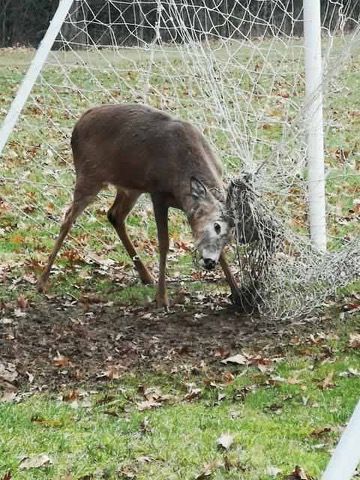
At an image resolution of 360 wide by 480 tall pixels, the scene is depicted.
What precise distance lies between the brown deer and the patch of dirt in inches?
14.2

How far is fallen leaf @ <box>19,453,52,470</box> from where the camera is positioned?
478cm

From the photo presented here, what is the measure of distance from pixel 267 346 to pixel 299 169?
1.43 metres

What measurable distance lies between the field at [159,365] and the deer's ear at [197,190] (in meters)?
0.39

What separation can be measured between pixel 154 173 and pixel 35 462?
3.68 metres

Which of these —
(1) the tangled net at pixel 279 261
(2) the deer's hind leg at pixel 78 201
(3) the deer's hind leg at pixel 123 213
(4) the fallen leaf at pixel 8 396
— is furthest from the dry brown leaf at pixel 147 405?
(3) the deer's hind leg at pixel 123 213

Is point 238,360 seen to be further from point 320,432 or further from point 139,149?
point 139,149

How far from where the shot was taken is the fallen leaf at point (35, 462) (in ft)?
15.7

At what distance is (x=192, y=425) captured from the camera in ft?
17.9

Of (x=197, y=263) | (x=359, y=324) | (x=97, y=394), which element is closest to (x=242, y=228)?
(x=197, y=263)

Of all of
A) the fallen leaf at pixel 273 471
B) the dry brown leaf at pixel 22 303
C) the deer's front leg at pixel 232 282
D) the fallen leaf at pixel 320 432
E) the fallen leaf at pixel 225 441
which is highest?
the fallen leaf at pixel 273 471

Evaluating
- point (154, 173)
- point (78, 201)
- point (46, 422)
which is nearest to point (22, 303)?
point (78, 201)

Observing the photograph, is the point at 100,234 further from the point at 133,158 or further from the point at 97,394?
the point at 97,394

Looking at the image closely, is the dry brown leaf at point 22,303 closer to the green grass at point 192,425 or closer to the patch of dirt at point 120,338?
the patch of dirt at point 120,338

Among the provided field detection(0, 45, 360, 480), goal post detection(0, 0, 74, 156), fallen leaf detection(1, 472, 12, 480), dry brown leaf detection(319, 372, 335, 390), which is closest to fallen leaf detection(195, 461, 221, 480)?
field detection(0, 45, 360, 480)
